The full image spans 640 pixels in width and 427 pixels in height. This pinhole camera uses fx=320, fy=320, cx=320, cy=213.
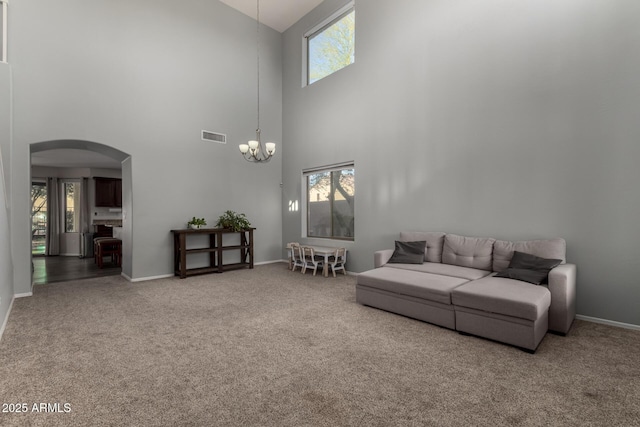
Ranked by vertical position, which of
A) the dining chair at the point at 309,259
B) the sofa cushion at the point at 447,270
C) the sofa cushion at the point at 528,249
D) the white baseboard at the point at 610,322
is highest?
the sofa cushion at the point at 528,249

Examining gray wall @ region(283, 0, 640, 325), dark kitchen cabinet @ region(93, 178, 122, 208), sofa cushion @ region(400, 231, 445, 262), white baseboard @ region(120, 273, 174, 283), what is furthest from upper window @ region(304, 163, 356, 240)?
dark kitchen cabinet @ region(93, 178, 122, 208)

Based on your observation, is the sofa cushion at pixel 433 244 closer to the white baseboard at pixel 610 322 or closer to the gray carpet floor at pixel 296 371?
the gray carpet floor at pixel 296 371

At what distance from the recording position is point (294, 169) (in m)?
7.34

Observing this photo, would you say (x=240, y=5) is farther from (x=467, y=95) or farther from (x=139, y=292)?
(x=139, y=292)

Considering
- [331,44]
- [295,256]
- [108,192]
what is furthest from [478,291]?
[108,192]

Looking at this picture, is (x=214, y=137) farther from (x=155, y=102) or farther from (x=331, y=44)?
(x=331, y=44)

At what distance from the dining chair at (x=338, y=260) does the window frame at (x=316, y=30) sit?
3.68 m

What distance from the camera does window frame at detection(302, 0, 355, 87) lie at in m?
6.28

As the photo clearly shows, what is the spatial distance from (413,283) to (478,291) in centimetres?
67

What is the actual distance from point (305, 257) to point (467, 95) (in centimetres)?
392

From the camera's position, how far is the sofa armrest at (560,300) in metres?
2.98

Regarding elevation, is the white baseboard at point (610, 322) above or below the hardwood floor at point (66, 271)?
below

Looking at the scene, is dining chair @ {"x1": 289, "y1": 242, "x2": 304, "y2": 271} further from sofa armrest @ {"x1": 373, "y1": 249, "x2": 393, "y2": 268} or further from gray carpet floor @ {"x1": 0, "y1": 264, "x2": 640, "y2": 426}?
gray carpet floor @ {"x1": 0, "y1": 264, "x2": 640, "y2": 426}

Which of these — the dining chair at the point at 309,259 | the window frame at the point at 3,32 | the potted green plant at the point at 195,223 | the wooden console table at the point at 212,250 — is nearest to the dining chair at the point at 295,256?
the dining chair at the point at 309,259
